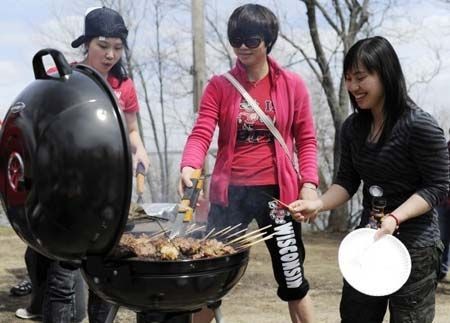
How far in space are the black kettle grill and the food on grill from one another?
0.11 meters

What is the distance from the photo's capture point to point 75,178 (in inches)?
77.2

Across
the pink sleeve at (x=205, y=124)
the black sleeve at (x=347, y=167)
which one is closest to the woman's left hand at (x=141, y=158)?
the pink sleeve at (x=205, y=124)

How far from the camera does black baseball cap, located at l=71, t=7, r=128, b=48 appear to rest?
3.31 meters

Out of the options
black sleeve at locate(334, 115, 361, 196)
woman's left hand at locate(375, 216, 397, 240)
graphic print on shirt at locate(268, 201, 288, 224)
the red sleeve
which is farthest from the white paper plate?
the red sleeve

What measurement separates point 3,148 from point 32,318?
289cm

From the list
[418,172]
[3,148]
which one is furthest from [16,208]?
[418,172]

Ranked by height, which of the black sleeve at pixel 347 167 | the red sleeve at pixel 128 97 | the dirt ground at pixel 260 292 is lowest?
the dirt ground at pixel 260 292

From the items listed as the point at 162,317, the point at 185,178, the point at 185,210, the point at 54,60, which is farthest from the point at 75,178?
the point at 185,178

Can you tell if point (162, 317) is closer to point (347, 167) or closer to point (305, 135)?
point (347, 167)

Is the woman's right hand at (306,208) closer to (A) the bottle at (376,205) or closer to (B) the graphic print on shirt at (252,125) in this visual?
(A) the bottle at (376,205)

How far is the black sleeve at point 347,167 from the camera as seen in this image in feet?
9.90

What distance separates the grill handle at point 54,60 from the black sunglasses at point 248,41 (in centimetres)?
128

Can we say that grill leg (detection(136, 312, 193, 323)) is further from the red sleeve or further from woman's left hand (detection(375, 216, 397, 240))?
the red sleeve

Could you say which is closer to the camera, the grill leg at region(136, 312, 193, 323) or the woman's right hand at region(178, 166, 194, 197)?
the grill leg at region(136, 312, 193, 323)
